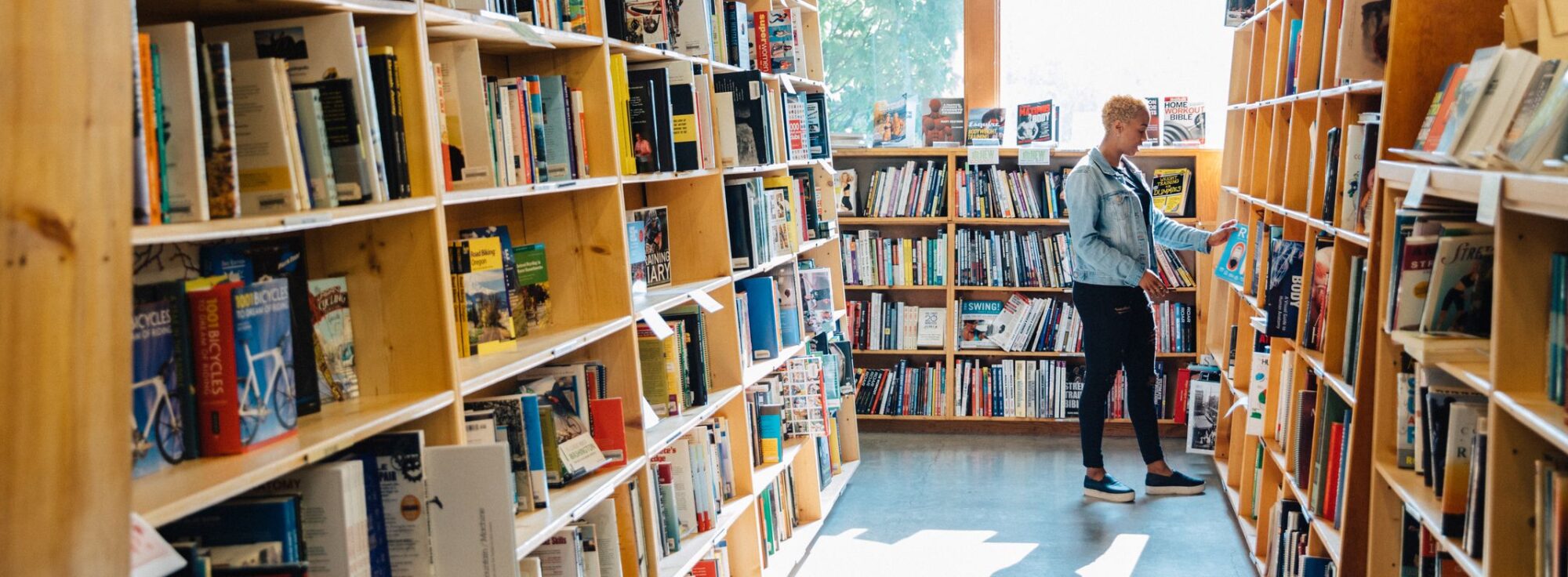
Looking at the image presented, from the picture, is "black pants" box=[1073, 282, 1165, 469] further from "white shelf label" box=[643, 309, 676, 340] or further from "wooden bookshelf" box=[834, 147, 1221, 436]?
"white shelf label" box=[643, 309, 676, 340]

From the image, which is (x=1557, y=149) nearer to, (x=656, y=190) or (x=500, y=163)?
(x=500, y=163)

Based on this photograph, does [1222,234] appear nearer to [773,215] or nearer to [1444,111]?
[773,215]

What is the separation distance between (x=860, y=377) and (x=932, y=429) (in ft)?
1.43

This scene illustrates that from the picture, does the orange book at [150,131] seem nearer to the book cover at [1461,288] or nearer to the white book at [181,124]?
the white book at [181,124]

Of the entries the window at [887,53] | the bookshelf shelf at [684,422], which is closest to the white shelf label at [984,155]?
the window at [887,53]

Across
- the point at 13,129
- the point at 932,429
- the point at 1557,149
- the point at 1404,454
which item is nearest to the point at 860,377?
the point at 932,429

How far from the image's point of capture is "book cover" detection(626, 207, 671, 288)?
3186mm

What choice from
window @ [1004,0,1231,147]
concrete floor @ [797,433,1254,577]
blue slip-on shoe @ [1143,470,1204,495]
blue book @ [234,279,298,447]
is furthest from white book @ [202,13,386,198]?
window @ [1004,0,1231,147]

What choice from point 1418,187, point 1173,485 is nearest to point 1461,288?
point 1418,187

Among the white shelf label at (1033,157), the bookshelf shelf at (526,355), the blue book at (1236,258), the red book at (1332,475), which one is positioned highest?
the white shelf label at (1033,157)

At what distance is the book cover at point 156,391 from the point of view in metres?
1.48

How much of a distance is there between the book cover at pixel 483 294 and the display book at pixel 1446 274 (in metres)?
1.67

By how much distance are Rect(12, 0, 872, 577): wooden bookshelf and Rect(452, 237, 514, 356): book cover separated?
0.22 ft

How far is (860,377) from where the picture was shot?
591cm
